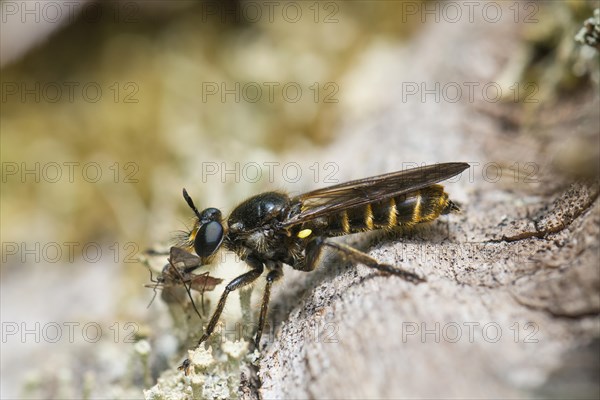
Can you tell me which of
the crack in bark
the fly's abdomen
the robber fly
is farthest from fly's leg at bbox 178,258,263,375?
the crack in bark

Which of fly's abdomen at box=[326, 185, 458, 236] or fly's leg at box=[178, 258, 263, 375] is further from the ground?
fly's abdomen at box=[326, 185, 458, 236]

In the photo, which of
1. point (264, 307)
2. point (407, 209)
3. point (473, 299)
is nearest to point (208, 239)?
point (264, 307)

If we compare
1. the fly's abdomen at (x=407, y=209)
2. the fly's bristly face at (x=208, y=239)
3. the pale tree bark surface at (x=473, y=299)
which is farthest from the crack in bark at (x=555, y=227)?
the fly's bristly face at (x=208, y=239)

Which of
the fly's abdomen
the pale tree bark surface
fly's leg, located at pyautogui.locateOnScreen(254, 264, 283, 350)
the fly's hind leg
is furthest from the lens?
the fly's abdomen

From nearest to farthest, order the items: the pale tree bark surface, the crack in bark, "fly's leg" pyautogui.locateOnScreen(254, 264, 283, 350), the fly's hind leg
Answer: the pale tree bark surface < the fly's hind leg < the crack in bark < "fly's leg" pyautogui.locateOnScreen(254, 264, 283, 350)

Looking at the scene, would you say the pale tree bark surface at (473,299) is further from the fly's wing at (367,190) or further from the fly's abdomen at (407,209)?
the fly's wing at (367,190)

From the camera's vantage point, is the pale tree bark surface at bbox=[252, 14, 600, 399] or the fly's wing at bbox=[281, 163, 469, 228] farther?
the fly's wing at bbox=[281, 163, 469, 228]

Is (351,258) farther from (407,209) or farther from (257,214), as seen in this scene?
(257,214)

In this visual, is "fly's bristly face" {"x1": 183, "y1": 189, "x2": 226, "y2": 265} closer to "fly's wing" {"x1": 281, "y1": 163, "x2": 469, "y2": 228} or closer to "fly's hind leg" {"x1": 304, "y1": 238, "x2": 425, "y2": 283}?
"fly's wing" {"x1": 281, "y1": 163, "x2": 469, "y2": 228}
